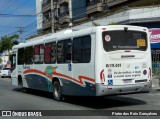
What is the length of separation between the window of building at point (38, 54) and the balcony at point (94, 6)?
3123 cm

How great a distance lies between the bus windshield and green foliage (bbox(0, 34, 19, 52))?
7507cm

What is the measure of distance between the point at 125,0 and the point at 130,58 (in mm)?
31006

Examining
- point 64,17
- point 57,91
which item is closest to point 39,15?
point 64,17

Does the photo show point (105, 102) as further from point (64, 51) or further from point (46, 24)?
point (46, 24)

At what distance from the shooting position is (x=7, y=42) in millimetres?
87875

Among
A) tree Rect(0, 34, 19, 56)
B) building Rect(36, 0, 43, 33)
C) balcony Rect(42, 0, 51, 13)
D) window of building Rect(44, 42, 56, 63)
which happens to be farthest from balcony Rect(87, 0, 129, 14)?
tree Rect(0, 34, 19, 56)

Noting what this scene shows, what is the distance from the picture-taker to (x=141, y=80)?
13789mm

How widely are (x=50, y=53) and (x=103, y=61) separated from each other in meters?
4.33

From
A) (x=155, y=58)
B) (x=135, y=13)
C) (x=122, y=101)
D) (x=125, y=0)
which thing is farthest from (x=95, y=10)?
(x=122, y=101)

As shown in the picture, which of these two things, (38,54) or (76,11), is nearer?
(38,54)

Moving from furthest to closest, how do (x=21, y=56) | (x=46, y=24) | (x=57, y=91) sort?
1. (x=46, y=24)
2. (x=21, y=56)
3. (x=57, y=91)

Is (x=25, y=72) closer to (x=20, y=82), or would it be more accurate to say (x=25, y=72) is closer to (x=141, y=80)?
(x=20, y=82)

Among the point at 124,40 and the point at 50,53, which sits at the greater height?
the point at 124,40

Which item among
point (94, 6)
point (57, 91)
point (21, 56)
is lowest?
point (57, 91)
